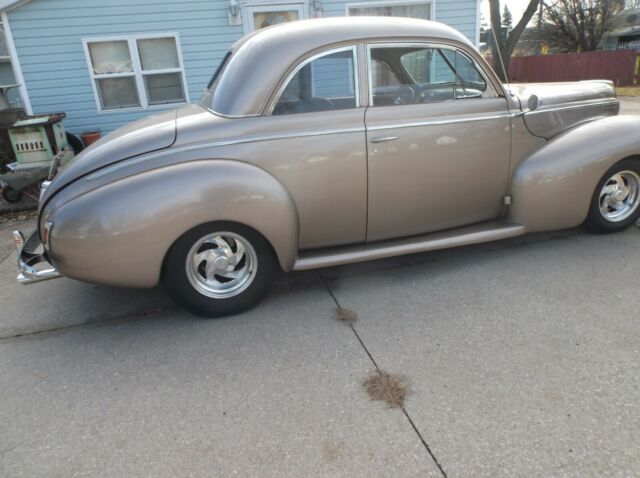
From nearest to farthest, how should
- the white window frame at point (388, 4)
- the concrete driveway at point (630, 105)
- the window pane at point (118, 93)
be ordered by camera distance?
the window pane at point (118, 93) → the white window frame at point (388, 4) → the concrete driveway at point (630, 105)

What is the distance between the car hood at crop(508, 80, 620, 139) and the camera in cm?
388

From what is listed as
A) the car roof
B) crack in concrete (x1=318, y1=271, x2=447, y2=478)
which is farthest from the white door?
crack in concrete (x1=318, y1=271, x2=447, y2=478)

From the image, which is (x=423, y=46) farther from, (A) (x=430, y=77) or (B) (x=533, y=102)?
(B) (x=533, y=102)

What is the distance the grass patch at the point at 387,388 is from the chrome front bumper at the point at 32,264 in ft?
7.10

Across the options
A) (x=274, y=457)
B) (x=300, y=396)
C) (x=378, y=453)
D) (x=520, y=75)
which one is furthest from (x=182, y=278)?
(x=520, y=75)

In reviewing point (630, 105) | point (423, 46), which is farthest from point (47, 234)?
point (630, 105)

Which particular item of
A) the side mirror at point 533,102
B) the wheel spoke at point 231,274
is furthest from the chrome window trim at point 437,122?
the wheel spoke at point 231,274

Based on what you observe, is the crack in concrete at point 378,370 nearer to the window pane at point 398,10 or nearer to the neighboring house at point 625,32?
the window pane at point 398,10

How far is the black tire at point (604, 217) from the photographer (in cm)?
407

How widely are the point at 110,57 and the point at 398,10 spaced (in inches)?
223

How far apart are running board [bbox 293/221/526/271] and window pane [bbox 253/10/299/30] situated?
680cm

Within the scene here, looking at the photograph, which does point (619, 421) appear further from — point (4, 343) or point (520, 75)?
point (520, 75)

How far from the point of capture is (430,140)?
11.6 feet

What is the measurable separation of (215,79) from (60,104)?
251 inches
